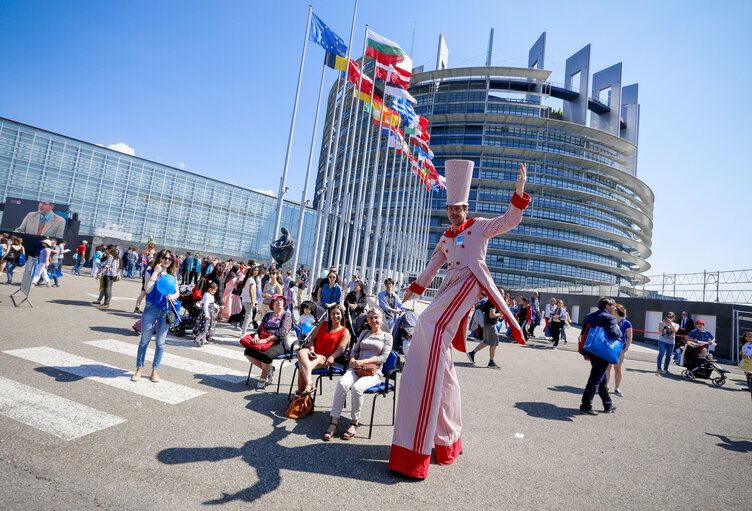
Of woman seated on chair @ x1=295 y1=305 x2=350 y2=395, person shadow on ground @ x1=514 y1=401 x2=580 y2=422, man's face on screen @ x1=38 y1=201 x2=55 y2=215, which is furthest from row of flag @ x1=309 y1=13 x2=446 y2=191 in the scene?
man's face on screen @ x1=38 y1=201 x2=55 y2=215

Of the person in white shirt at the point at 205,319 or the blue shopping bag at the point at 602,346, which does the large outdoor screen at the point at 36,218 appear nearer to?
the person in white shirt at the point at 205,319

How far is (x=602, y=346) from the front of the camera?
5938mm

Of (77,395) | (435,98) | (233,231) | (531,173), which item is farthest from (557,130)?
(77,395)

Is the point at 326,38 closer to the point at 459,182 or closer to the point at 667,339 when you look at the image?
the point at 459,182

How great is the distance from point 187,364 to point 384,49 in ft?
54.0

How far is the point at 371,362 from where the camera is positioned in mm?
4668

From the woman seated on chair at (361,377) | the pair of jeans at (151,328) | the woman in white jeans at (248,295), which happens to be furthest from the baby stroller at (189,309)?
the woman seated on chair at (361,377)

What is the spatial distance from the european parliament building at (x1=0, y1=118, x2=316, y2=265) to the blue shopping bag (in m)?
46.9

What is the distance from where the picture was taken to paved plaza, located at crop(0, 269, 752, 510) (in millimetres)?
2852

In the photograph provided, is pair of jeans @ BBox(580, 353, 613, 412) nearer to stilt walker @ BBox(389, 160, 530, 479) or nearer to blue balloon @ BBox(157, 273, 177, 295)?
stilt walker @ BBox(389, 160, 530, 479)

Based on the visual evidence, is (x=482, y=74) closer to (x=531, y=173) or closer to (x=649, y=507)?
(x=531, y=173)

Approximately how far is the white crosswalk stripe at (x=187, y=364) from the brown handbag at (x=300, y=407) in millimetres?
1604

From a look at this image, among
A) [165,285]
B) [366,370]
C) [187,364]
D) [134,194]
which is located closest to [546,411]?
[366,370]

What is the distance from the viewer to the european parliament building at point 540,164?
186 feet
